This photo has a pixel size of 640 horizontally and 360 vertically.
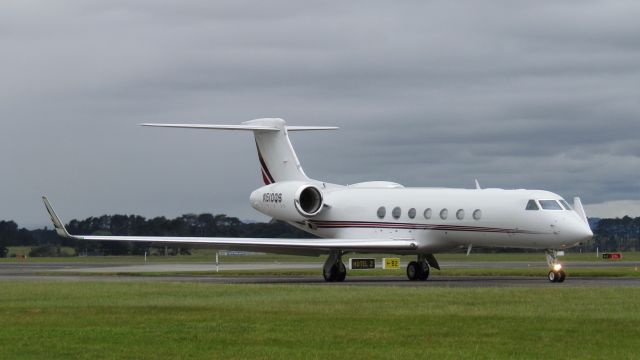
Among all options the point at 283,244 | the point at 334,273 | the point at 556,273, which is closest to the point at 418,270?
the point at 334,273

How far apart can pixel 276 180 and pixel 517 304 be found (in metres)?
24.3

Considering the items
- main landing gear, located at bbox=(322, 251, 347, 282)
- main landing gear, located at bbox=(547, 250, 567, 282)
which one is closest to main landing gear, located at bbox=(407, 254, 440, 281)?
main landing gear, located at bbox=(322, 251, 347, 282)

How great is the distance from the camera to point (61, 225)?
40062 mm

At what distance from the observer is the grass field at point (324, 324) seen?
15273 millimetres

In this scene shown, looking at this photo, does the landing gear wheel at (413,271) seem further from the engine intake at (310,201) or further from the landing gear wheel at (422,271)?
the engine intake at (310,201)

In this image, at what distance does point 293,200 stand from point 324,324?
23.2 meters

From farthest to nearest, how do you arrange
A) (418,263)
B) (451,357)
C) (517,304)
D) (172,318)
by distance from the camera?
(418,263) < (517,304) < (172,318) < (451,357)

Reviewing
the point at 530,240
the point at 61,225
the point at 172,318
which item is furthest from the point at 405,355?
the point at 61,225

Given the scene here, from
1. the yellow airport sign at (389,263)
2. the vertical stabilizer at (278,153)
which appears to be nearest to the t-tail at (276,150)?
the vertical stabilizer at (278,153)

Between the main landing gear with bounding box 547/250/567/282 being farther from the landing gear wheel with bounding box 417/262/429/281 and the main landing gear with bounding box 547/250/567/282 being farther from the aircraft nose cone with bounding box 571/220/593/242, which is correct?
the landing gear wheel with bounding box 417/262/429/281

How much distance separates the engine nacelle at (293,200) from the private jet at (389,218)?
1.5 inches

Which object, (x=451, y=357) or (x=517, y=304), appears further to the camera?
(x=517, y=304)

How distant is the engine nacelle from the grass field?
14.3 m

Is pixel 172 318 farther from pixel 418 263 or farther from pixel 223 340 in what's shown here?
pixel 418 263
